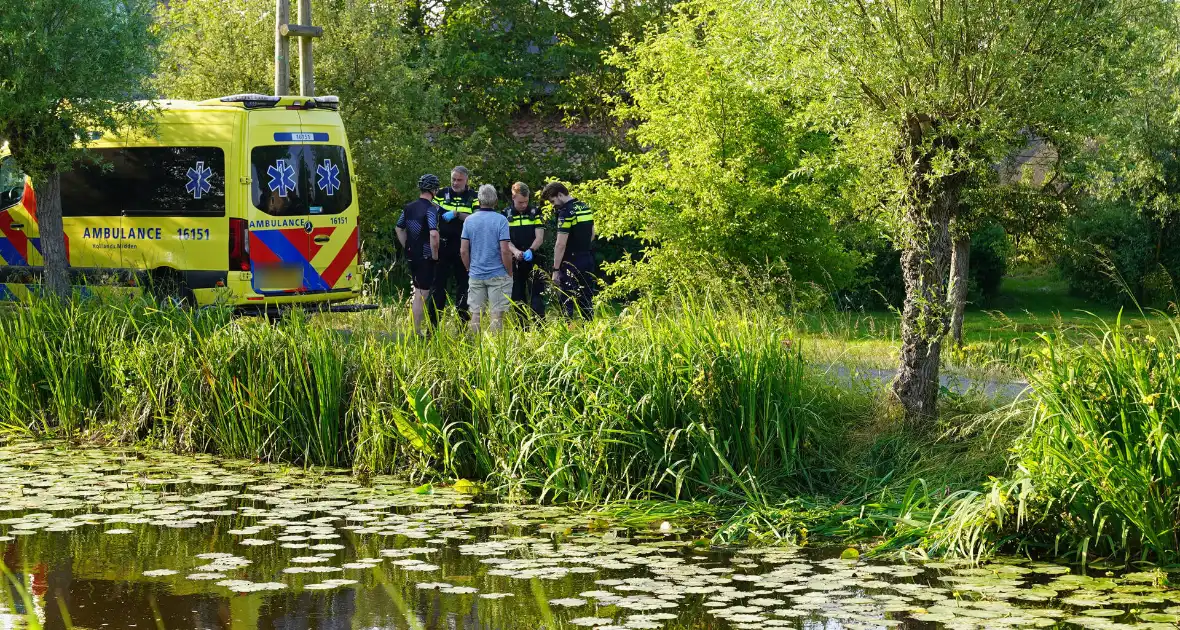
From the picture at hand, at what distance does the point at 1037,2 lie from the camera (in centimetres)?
838

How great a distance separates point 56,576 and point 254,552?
87 cm

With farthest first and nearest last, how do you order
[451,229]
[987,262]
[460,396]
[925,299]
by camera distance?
[987,262]
[451,229]
[925,299]
[460,396]

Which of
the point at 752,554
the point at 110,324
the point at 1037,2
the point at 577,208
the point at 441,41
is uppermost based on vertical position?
the point at 441,41

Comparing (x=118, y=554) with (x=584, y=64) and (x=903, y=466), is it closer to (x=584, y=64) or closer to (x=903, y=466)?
(x=903, y=466)

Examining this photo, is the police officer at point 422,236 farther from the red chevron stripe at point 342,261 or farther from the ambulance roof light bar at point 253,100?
the ambulance roof light bar at point 253,100

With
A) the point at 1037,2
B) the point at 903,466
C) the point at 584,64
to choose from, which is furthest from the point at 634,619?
the point at 584,64

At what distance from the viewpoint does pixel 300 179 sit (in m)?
14.1

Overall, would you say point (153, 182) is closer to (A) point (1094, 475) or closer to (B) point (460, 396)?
(B) point (460, 396)

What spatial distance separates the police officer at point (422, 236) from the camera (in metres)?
14.3

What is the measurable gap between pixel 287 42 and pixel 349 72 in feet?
18.5

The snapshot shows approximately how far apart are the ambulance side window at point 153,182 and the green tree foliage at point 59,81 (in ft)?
2.32

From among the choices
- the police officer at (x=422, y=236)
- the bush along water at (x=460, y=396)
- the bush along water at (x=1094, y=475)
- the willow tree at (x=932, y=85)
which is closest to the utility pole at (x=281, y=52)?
the police officer at (x=422, y=236)

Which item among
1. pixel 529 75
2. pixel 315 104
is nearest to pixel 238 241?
pixel 315 104

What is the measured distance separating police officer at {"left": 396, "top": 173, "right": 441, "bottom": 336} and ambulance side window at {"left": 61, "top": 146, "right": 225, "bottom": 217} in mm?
1767
